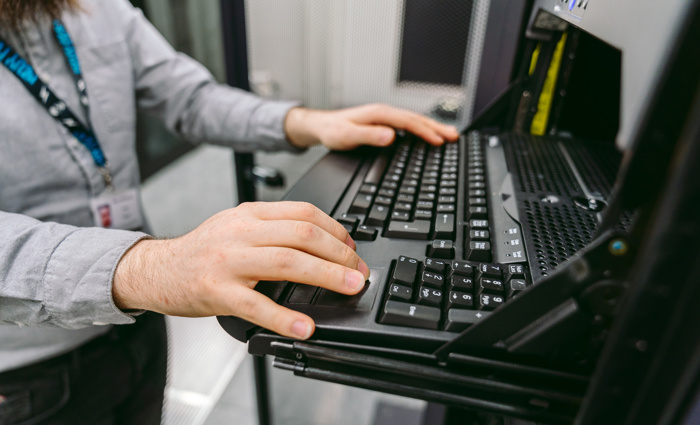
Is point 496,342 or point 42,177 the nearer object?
point 496,342

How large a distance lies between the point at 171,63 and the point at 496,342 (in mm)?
783

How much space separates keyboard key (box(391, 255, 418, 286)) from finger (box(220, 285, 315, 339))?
0.09m

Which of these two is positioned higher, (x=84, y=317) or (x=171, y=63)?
(x=171, y=63)

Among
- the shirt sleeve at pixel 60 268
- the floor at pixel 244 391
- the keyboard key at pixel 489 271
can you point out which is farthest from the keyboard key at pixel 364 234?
the floor at pixel 244 391

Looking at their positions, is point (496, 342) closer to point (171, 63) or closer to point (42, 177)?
point (42, 177)

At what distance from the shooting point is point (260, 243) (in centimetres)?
37

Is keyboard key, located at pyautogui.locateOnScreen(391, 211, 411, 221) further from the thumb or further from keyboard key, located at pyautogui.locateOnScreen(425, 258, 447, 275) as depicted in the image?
the thumb

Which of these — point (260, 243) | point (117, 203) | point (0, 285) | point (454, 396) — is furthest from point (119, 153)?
point (454, 396)

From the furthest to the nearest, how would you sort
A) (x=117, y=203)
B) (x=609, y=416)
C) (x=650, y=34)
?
(x=117, y=203), (x=650, y=34), (x=609, y=416)

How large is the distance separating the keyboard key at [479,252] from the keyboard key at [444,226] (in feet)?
0.11

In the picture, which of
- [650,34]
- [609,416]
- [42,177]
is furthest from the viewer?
[42,177]

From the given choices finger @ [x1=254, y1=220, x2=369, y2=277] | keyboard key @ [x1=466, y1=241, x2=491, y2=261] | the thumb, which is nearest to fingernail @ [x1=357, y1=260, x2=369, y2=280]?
finger @ [x1=254, y1=220, x2=369, y2=277]

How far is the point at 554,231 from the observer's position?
446 mm

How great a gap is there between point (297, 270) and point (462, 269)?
0.48 feet
